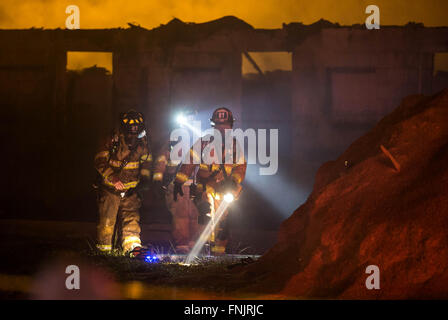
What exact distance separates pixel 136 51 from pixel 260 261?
30.0ft

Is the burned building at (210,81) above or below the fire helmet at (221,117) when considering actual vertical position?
above

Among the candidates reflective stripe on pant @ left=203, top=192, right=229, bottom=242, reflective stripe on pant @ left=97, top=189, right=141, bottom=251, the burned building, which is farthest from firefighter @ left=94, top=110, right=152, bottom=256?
the burned building

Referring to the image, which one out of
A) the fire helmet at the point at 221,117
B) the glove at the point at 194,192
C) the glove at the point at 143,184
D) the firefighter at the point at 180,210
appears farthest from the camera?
the firefighter at the point at 180,210

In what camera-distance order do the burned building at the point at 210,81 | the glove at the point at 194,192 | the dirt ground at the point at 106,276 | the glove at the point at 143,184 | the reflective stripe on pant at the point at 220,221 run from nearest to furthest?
the dirt ground at the point at 106,276 → the reflective stripe on pant at the point at 220,221 → the glove at the point at 143,184 → the glove at the point at 194,192 → the burned building at the point at 210,81

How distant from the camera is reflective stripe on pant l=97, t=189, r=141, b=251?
8.41 m

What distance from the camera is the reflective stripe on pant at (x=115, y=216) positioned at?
27.6 ft

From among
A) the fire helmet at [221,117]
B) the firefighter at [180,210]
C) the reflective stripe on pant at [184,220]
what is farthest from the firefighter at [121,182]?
the reflective stripe on pant at [184,220]

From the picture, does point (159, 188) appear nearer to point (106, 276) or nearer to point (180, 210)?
point (180, 210)

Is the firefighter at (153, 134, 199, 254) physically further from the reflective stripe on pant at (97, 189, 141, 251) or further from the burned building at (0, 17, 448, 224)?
the burned building at (0, 17, 448, 224)

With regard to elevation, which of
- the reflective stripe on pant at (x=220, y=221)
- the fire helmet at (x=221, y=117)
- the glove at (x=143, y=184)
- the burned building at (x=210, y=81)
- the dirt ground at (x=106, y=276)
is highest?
the burned building at (x=210, y=81)

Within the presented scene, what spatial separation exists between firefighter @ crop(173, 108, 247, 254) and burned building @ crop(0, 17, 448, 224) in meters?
5.70

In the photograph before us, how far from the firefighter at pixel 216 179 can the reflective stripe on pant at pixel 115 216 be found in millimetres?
784

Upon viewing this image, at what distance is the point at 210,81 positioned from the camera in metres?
14.7

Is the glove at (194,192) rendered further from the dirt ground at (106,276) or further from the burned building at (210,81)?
the burned building at (210,81)
